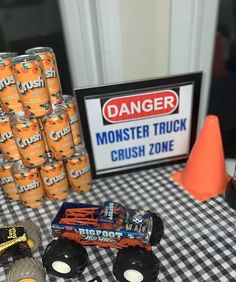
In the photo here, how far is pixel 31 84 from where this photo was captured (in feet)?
2.36

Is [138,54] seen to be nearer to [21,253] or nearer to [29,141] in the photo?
[29,141]

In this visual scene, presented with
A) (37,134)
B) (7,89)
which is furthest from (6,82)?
(37,134)

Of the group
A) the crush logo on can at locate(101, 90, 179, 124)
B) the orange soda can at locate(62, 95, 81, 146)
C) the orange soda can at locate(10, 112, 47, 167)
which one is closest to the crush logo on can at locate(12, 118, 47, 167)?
the orange soda can at locate(10, 112, 47, 167)

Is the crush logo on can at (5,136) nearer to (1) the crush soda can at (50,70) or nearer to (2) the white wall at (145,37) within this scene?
(1) the crush soda can at (50,70)

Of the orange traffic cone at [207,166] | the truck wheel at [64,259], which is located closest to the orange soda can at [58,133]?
the truck wheel at [64,259]

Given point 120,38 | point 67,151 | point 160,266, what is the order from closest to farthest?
point 160,266
point 67,151
point 120,38

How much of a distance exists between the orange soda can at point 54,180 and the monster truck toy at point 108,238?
0.34ft

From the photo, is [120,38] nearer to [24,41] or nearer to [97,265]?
[24,41]

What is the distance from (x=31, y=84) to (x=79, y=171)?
0.96 ft

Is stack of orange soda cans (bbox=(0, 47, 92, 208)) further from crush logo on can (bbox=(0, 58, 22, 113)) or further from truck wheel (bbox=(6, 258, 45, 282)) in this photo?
truck wheel (bbox=(6, 258, 45, 282))

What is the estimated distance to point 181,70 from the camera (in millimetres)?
1012

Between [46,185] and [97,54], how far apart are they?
45cm

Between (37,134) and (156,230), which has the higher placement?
(37,134)

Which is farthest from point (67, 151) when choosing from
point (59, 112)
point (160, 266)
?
point (160, 266)
